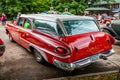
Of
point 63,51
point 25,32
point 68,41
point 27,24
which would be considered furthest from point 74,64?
point 27,24

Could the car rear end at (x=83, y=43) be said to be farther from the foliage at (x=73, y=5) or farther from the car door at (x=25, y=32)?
the foliage at (x=73, y=5)

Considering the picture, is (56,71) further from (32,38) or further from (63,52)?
(32,38)

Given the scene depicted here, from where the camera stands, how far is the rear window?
5.59 m

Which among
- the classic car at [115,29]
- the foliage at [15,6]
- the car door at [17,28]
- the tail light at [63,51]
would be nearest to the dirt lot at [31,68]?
the tail light at [63,51]

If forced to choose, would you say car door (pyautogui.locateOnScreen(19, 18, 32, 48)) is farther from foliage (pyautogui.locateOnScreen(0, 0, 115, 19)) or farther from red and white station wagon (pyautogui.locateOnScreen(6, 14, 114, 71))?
foliage (pyautogui.locateOnScreen(0, 0, 115, 19))

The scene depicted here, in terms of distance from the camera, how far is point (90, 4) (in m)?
37.0

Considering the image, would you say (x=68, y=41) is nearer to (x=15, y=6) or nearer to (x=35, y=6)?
(x=15, y=6)

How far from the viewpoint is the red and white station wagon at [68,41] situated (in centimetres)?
505

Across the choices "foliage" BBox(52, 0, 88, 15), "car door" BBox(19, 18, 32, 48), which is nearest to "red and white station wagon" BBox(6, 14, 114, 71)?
"car door" BBox(19, 18, 32, 48)

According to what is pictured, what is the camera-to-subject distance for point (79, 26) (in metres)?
5.85

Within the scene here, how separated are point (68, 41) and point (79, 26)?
899 mm

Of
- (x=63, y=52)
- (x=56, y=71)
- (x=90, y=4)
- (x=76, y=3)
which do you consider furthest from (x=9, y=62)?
(x=90, y=4)

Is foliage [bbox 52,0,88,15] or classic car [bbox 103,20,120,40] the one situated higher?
classic car [bbox 103,20,120,40]

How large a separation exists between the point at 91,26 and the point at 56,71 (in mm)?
1735
